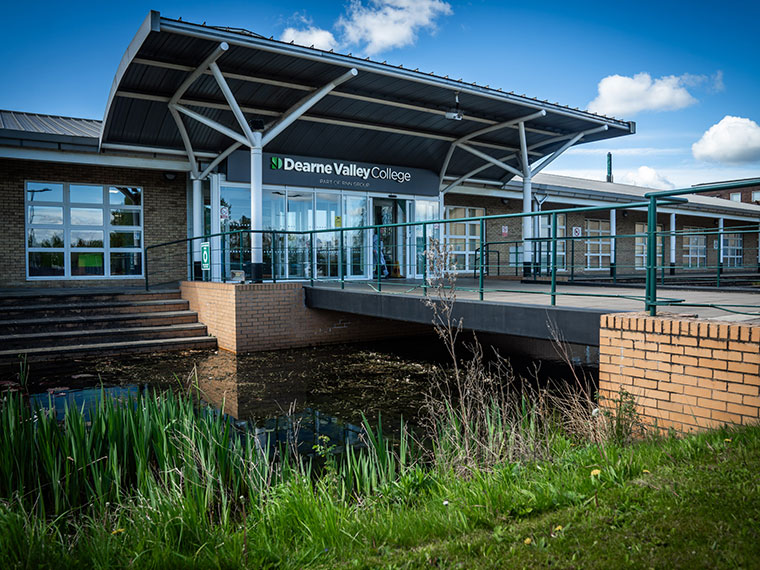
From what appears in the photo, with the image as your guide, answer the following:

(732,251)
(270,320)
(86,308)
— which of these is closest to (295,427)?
(270,320)

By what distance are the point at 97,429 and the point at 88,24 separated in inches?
1035

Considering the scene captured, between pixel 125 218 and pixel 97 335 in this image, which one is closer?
pixel 97 335

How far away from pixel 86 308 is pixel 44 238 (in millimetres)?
3758

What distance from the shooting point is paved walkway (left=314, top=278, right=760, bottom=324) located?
5631mm

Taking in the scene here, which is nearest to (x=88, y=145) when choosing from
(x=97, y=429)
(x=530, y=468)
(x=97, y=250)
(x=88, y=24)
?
(x=97, y=250)

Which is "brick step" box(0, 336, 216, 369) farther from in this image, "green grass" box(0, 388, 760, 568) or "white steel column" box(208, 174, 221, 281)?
"green grass" box(0, 388, 760, 568)

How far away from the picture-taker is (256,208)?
11.5 meters

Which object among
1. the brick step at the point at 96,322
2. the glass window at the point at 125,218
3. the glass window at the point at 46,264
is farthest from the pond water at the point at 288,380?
the glass window at the point at 125,218

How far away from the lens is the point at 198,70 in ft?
34.4

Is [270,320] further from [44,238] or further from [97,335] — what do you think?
[44,238]

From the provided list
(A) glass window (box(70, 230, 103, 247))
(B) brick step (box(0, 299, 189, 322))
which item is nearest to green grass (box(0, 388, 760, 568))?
(B) brick step (box(0, 299, 189, 322))

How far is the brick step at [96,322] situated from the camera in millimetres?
9984

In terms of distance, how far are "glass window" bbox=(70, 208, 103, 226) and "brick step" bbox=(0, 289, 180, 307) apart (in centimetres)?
283

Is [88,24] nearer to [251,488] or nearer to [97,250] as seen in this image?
[97,250]
